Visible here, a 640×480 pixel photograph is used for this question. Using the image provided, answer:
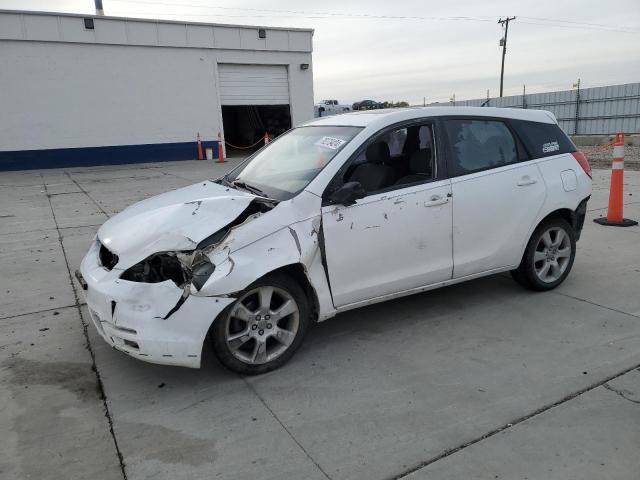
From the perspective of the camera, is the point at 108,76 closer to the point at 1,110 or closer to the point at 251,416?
the point at 1,110

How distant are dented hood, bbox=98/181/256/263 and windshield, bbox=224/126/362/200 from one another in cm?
25

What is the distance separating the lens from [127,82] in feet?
61.7

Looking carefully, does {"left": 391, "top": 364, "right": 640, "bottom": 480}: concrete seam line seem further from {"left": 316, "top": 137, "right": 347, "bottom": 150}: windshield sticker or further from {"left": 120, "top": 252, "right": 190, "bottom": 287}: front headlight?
{"left": 316, "top": 137, "right": 347, "bottom": 150}: windshield sticker

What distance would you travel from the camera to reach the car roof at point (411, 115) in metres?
3.84

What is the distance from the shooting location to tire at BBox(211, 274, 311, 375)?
3.14 meters

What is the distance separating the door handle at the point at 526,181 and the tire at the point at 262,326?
214cm

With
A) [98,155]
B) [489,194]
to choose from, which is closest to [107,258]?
[489,194]

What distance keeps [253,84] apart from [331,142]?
18791 mm

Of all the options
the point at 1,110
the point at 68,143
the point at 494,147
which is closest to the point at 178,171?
the point at 68,143

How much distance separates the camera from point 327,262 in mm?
3396

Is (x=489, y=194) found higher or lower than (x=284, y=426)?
Answer: higher

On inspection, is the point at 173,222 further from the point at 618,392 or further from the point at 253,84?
the point at 253,84

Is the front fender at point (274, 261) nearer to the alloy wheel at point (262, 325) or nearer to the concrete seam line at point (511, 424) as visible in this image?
the alloy wheel at point (262, 325)

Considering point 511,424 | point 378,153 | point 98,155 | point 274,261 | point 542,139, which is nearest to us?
point 511,424
